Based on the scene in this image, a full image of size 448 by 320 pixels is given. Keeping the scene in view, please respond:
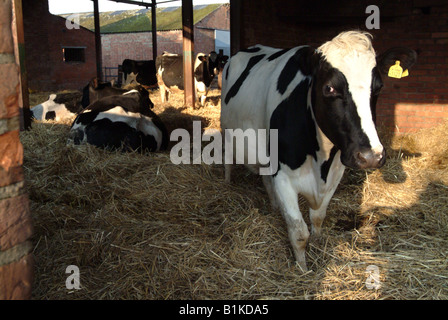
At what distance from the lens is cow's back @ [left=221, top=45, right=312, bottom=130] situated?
134 inches

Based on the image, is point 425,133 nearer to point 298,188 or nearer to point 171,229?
point 298,188

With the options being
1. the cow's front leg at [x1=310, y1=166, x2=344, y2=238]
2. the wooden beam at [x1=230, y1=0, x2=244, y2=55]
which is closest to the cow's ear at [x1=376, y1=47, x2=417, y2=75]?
the cow's front leg at [x1=310, y1=166, x2=344, y2=238]

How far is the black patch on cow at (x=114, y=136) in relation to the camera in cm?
575

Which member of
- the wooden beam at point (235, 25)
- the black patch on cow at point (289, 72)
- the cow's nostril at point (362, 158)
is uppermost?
the wooden beam at point (235, 25)

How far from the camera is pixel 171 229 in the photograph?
3430mm

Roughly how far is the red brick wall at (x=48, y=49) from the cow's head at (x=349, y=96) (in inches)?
724

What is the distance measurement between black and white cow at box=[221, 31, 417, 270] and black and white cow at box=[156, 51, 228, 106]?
9.00 meters

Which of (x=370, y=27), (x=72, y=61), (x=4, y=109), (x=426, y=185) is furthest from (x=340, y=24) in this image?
(x=72, y=61)

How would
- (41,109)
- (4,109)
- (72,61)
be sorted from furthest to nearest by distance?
(72,61), (41,109), (4,109)

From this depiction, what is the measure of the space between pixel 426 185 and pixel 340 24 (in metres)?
4.18

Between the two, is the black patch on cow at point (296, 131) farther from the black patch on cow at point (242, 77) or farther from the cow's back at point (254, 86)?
the black patch on cow at point (242, 77)

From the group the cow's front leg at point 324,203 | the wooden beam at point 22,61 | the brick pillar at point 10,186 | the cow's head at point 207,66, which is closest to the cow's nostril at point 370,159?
the cow's front leg at point 324,203

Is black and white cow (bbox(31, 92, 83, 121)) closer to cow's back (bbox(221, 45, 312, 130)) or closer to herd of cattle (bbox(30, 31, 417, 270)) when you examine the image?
cow's back (bbox(221, 45, 312, 130))

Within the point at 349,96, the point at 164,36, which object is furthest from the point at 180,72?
the point at 164,36
